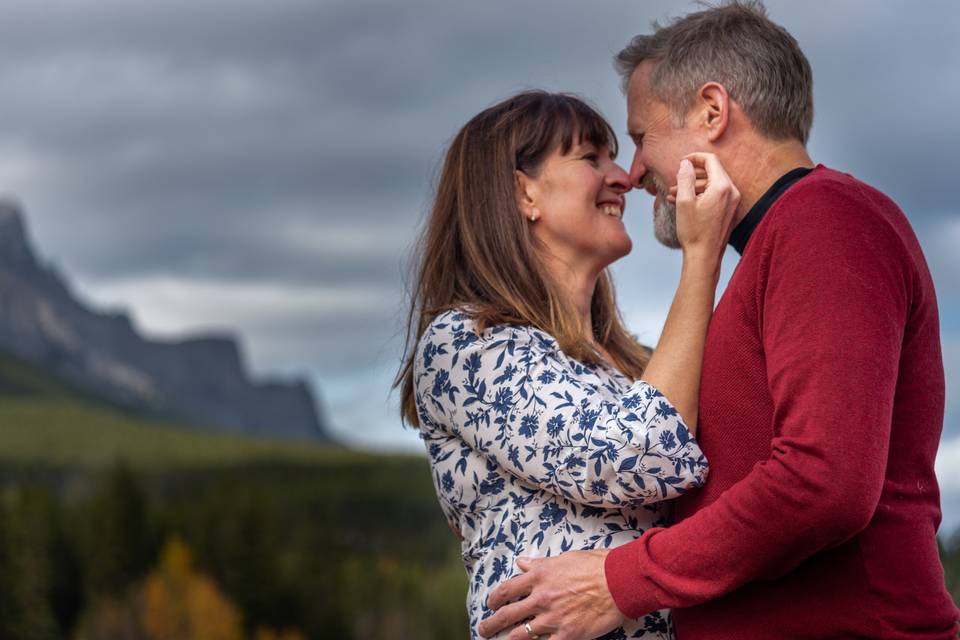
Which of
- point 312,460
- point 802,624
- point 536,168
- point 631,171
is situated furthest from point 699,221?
point 312,460

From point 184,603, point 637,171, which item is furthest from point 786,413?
point 184,603

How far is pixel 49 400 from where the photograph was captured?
174m

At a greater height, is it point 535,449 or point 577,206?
point 577,206

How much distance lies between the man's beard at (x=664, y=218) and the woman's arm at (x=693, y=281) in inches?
9.3

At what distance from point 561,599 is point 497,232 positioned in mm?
1171

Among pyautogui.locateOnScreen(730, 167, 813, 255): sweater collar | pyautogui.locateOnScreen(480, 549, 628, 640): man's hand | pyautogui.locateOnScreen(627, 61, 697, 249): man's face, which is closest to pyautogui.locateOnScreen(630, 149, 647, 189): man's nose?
pyautogui.locateOnScreen(627, 61, 697, 249): man's face

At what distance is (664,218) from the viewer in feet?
12.3

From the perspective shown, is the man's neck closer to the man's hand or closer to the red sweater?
the red sweater

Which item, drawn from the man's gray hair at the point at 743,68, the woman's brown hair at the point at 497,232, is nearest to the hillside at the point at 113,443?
the woman's brown hair at the point at 497,232

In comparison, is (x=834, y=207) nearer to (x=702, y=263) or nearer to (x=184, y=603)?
(x=702, y=263)

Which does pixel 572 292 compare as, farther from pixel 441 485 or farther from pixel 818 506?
pixel 818 506

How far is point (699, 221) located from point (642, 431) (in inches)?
23.5

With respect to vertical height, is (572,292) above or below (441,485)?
above

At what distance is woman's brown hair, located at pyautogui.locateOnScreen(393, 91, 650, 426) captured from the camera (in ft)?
12.6
